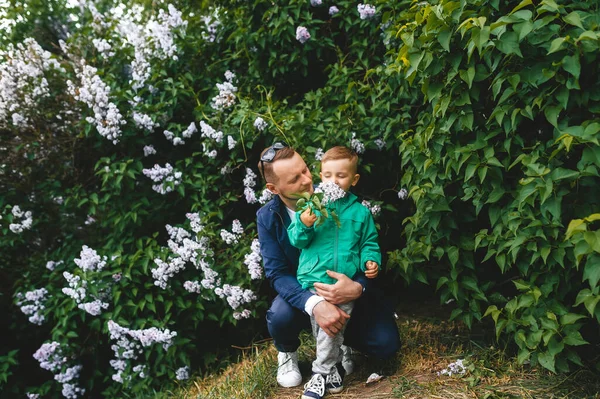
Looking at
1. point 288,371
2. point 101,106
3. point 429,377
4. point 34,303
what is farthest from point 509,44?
point 34,303

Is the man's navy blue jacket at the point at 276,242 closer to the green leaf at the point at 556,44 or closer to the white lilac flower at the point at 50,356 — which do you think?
the green leaf at the point at 556,44

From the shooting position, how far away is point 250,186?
12.0 feet

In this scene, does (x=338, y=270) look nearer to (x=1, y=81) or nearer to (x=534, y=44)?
(x=534, y=44)

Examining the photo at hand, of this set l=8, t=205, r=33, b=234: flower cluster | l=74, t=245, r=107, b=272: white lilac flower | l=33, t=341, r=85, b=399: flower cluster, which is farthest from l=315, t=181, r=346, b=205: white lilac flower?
l=8, t=205, r=33, b=234: flower cluster

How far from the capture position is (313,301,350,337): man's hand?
8.05ft

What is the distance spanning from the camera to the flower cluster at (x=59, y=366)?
3916 mm

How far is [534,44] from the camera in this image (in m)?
2.10

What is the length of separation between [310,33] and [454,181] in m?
1.79

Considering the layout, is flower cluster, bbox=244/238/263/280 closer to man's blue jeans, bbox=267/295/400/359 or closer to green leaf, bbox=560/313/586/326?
man's blue jeans, bbox=267/295/400/359

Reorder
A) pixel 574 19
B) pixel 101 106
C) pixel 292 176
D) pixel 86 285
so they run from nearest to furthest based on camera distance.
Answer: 1. pixel 574 19
2. pixel 292 176
3. pixel 86 285
4. pixel 101 106

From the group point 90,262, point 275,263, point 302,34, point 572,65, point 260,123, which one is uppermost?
point 302,34

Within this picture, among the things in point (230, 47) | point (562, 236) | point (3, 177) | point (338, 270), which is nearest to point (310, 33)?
point (230, 47)

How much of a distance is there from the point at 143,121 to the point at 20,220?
4.67ft

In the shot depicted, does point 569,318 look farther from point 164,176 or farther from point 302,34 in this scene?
point 164,176
